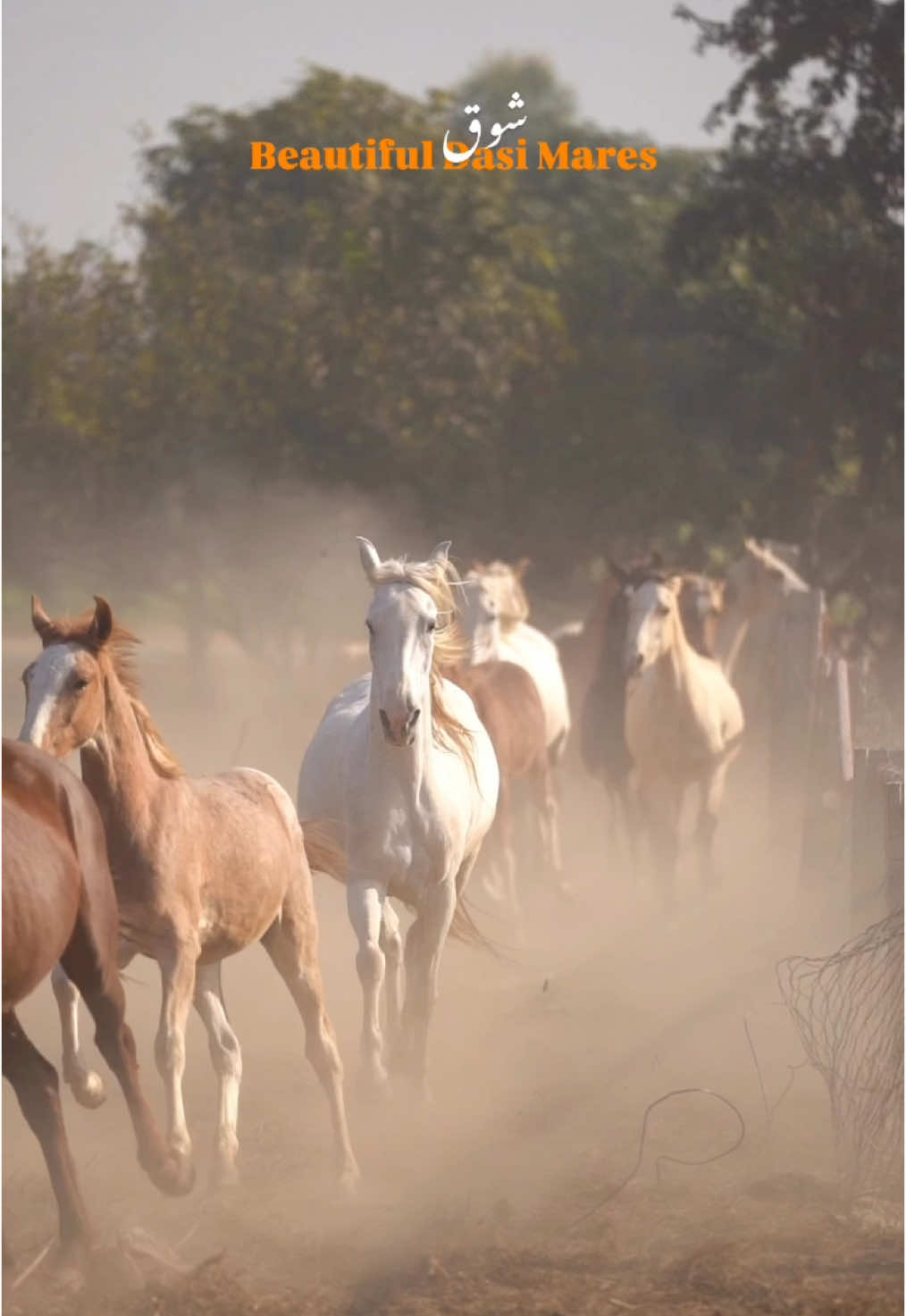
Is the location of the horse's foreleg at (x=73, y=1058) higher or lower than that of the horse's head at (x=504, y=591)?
lower

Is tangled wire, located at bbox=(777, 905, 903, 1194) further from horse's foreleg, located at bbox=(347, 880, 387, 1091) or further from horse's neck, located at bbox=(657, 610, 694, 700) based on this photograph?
horse's neck, located at bbox=(657, 610, 694, 700)

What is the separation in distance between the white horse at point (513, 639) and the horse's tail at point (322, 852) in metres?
4.51

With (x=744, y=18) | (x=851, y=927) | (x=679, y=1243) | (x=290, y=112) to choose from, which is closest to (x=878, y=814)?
(x=851, y=927)

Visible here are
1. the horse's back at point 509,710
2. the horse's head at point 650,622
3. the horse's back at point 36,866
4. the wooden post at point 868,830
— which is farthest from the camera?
the horse's head at point 650,622

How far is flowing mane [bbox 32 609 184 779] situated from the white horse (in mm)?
5779

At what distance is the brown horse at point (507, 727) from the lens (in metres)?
10.1

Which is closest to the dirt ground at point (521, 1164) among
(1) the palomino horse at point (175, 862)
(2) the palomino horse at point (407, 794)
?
(1) the palomino horse at point (175, 862)

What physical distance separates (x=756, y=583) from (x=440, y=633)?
7775 mm

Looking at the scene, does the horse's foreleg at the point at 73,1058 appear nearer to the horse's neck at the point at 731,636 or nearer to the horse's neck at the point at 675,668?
the horse's neck at the point at 675,668

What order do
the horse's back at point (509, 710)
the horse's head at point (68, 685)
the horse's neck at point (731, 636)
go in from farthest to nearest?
the horse's neck at point (731, 636), the horse's back at point (509, 710), the horse's head at point (68, 685)

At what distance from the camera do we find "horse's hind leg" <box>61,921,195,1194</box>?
4.98m

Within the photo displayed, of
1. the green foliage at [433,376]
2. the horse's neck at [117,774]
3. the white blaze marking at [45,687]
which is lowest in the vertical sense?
the horse's neck at [117,774]

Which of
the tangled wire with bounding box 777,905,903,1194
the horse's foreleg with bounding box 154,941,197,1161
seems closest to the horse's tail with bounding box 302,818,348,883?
the horse's foreleg with bounding box 154,941,197,1161

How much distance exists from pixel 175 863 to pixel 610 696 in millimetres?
6166
